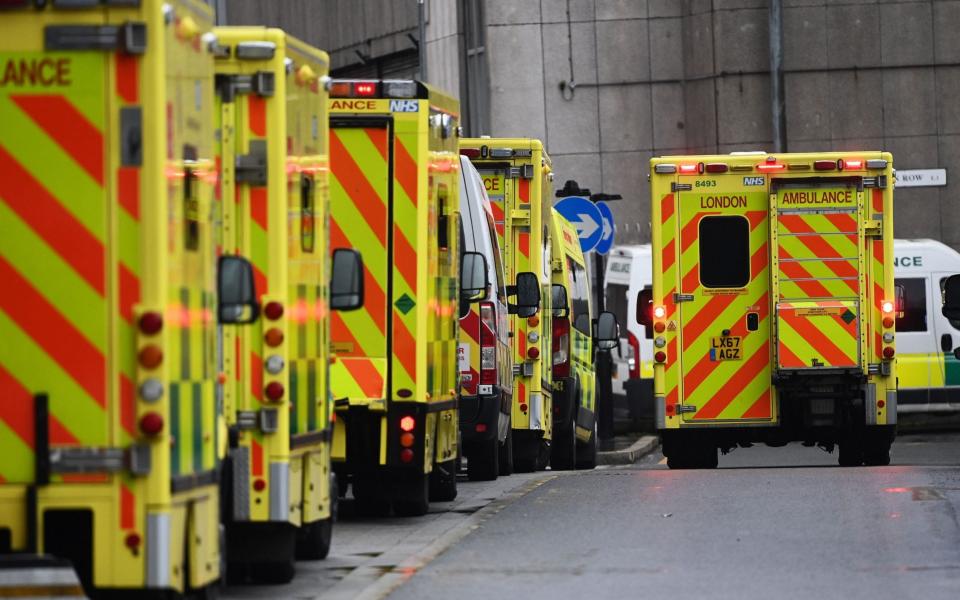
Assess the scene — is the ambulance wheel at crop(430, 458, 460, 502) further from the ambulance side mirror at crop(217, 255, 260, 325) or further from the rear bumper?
the ambulance side mirror at crop(217, 255, 260, 325)

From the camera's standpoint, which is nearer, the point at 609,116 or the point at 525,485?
the point at 525,485

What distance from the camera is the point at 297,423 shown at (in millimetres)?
10805

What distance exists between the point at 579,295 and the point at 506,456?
17.4ft

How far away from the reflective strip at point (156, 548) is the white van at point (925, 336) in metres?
23.1

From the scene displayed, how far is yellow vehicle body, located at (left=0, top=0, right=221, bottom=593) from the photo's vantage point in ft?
26.5

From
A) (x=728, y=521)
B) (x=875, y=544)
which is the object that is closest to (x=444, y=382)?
(x=728, y=521)

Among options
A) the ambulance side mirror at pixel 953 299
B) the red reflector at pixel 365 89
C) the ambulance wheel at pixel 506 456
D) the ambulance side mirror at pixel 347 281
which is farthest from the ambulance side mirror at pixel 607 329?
the ambulance side mirror at pixel 347 281

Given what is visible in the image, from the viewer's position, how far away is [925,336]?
30719mm

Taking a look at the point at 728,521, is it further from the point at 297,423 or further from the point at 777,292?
the point at 777,292

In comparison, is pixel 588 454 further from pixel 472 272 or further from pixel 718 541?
pixel 718 541

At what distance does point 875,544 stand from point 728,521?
5.55 feet

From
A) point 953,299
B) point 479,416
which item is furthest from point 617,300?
point 479,416

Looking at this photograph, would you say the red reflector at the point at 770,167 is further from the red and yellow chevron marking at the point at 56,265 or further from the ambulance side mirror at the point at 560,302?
the red and yellow chevron marking at the point at 56,265

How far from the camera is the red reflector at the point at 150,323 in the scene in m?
8.05
